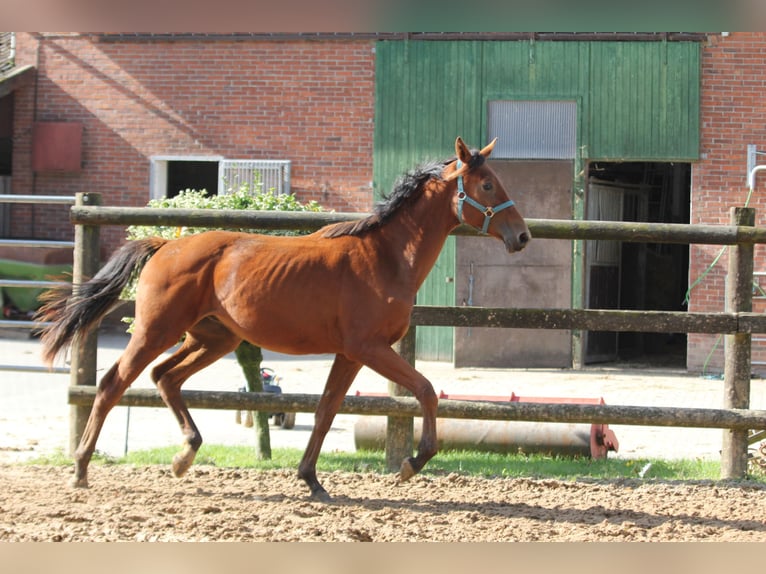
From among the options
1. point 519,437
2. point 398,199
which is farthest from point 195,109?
point 398,199

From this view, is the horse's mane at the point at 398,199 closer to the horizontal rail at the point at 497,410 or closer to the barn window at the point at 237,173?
the horizontal rail at the point at 497,410

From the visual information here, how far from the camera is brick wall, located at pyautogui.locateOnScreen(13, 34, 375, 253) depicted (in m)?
15.0

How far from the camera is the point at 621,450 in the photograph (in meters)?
8.62

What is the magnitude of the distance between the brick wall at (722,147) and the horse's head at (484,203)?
9587 millimetres

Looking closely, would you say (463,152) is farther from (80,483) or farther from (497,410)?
(80,483)

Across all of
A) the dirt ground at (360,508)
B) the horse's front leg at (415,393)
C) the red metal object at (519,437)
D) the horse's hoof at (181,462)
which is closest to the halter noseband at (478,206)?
the horse's front leg at (415,393)

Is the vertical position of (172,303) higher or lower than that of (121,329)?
higher

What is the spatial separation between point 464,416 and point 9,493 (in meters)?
2.95

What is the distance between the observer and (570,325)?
247 inches

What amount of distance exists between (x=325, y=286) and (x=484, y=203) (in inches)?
42.4

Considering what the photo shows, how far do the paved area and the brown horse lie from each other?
1902 millimetres
